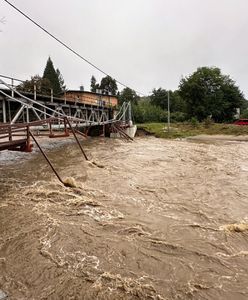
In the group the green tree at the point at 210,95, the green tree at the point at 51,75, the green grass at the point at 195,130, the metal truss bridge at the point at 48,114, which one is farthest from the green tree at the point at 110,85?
the green grass at the point at 195,130

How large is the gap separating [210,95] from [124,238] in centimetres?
4705

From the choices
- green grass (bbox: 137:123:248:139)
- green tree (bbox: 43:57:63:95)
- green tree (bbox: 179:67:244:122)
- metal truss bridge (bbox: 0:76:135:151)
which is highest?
green tree (bbox: 43:57:63:95)

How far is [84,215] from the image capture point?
26.0 ft

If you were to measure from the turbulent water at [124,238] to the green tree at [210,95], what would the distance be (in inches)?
1555

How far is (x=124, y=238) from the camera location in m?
6.57

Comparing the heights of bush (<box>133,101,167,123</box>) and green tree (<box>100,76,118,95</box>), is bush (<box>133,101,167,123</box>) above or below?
below

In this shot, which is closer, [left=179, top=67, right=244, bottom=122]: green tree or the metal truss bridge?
the metal truss bridge

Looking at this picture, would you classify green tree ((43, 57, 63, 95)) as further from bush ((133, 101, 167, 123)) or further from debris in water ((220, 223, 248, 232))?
debris in water ((220, 223, 248, 232))

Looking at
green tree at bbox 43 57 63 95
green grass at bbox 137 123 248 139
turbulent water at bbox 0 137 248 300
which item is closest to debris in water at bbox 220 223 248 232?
turbulent water at bbox 0 137 248 300

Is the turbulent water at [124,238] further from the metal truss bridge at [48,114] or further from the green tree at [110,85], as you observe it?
the green tree at [110,85]

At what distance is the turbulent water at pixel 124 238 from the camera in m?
4.86

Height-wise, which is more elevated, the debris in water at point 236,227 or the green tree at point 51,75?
the green tree at point 51,75

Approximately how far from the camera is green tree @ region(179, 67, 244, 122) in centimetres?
4938

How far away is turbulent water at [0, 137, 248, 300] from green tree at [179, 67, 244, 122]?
130 feet
